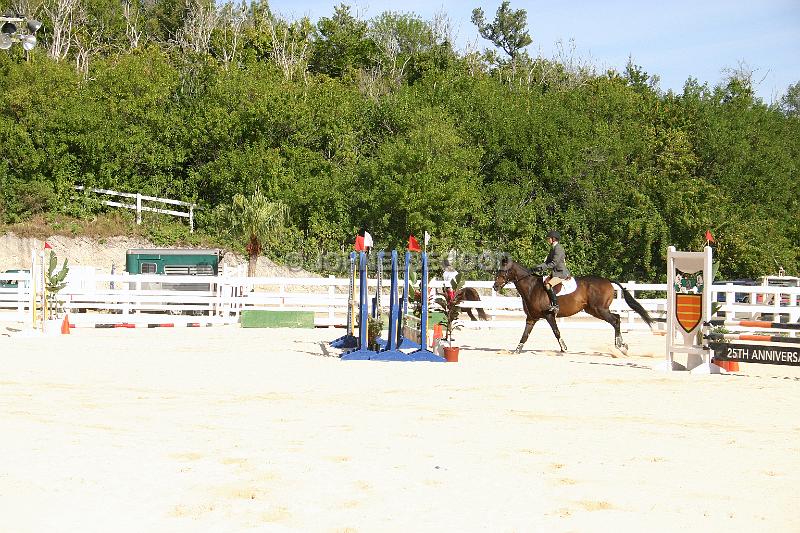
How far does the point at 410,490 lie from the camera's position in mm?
6957

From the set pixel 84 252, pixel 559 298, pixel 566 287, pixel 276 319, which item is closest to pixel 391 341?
pixel 559 298

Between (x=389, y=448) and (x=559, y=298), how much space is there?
35.0 ft

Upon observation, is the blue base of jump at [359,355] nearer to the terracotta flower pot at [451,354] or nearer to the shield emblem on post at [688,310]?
the terracotta flower pot at [451,354]

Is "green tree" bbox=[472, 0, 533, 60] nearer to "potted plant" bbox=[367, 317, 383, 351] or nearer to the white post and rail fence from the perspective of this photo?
the white post and rail fence

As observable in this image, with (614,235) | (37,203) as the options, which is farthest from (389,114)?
(37,203)

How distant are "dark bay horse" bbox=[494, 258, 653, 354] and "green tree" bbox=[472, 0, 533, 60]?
59.0 m

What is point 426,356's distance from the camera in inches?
643

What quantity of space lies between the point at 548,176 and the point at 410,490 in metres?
42.5

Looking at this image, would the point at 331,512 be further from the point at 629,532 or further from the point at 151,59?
the point at 151,59

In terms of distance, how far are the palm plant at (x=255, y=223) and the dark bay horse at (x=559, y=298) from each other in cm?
2017

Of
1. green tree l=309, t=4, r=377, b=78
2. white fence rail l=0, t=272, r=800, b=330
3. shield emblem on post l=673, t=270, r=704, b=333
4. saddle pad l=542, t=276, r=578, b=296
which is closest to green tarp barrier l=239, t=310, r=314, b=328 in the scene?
white fence rail l=0, t=272, r=800, b=330

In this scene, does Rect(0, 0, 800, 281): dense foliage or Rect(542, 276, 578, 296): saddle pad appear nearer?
Rect(542, 276, 578, 296): saddle pad

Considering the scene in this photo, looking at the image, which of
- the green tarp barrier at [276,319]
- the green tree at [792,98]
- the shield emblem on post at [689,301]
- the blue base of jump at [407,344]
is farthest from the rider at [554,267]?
the green tree at [792,98]

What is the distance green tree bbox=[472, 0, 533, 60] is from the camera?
76.2 meters
